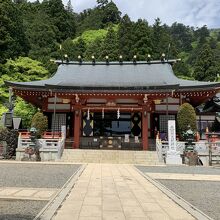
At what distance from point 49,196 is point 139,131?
59.8 ft

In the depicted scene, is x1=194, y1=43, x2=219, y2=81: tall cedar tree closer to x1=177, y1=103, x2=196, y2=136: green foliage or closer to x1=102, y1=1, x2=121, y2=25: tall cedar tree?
x1=177, y1=103, x2=196, y2=136: green foliage

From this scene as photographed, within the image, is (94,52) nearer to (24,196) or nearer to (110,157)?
(110,157)

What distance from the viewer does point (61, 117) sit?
82.9ft

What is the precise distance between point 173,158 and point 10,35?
124 ft

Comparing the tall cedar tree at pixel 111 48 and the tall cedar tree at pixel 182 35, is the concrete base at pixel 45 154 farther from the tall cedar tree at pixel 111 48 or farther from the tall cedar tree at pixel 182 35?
the tall cedar tree at pixel 182 35

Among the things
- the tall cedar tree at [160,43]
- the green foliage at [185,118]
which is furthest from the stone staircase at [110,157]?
the tall cedar tree at [160,43]

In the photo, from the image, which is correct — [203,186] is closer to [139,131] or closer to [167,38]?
[139,131]

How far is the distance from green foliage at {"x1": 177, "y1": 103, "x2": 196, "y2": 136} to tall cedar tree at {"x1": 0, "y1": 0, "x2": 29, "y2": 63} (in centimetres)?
2711

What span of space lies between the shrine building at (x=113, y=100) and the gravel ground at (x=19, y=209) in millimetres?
15315

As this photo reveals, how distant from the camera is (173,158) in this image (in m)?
18.9

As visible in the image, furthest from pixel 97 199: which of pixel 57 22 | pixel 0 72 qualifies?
pixel 57 22

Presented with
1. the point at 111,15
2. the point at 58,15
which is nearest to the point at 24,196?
the point at 58,15

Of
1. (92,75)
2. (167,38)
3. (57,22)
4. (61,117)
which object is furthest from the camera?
(57,22)

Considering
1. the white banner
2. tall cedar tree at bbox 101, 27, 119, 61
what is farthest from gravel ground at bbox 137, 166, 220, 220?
tall cedar tree at bbox 101, 27, 119, 61
